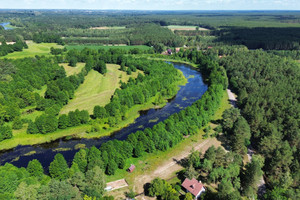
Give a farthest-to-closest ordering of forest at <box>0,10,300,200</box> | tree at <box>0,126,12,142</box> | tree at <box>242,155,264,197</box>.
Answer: tree at <box>0,126,12,142</box> < tree at <box>242,155,264,197</box> < forest at <box>0,10,300,200</box>

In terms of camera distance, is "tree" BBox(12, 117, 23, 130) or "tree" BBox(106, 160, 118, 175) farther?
"tree" BBox(12, 117, 23, 130)

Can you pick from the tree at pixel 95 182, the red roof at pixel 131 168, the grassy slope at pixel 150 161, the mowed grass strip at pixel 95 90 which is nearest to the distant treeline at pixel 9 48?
the mowed grass strip at pixel 95 90

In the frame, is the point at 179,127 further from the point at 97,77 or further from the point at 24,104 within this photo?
the point at 97,77

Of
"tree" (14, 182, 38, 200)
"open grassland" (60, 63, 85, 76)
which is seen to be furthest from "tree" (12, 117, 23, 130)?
"open grassland" (60, 63, 85, 76)

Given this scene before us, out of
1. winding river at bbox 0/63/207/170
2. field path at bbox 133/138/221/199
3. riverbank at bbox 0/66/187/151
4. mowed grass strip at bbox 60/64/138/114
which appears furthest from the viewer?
mowed grass strip at bbox 60/64/138/114

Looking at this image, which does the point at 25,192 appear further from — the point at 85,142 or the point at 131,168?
the point at 85,142

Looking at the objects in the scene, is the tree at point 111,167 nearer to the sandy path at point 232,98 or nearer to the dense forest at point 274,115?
the dense forest at point 274,115

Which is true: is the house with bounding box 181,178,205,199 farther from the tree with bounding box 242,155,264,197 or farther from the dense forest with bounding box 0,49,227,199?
the dense forest with bounding box 0,49,227,199

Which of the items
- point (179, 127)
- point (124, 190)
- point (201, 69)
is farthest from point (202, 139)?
point (201, 69)
